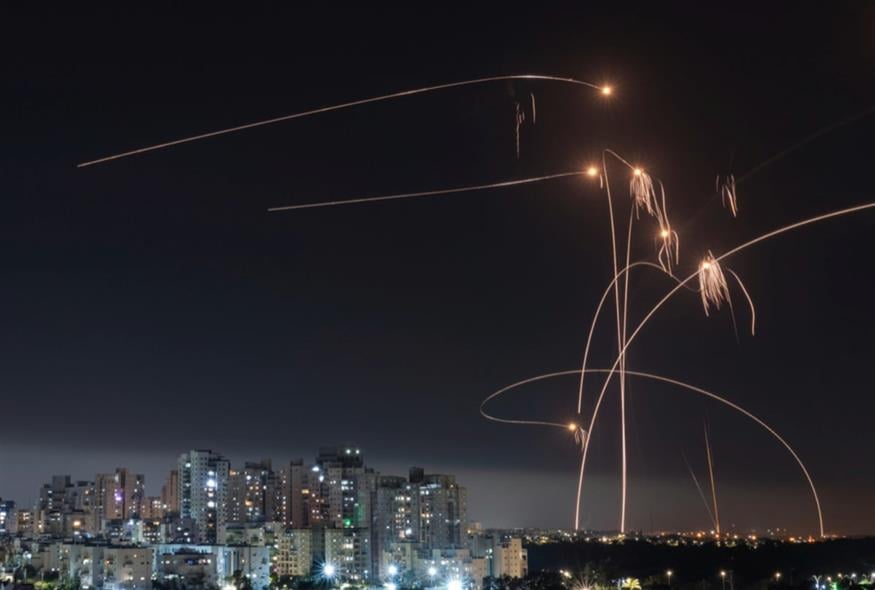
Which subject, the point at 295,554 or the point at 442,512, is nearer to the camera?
the point at 295,554

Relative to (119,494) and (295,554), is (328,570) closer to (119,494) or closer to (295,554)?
(295,554)

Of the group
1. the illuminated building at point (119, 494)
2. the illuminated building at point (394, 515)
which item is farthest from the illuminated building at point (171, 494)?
the illuminated building at point (394, 515)

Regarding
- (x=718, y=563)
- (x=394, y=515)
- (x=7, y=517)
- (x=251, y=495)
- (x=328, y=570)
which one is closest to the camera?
(x=328, y=570)

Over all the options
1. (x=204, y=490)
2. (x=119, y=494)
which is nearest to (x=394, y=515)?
(x=204, y=490)

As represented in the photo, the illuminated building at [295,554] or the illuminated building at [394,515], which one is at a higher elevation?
the illuminated building at [394,515]

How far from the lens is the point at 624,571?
1374 inches

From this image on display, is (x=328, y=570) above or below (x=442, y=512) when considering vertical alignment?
below

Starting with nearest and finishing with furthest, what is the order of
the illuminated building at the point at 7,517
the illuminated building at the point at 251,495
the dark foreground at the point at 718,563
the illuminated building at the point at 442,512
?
the dark foreground at the point at 718,563 < the illuminated building at the point at 442,512 < the illuminated building at the point at 251,495 < the illuminated building at the point at 7,517

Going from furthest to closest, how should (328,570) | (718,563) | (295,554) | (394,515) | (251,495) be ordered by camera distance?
(251,495)
(394,515)
(718,563)
(295,554)
(328,570)

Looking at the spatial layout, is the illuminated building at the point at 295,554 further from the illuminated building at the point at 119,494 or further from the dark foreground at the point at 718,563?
the illuminated building at the point at 119,494

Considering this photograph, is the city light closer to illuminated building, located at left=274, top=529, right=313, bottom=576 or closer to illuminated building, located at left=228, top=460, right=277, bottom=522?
illuminated building, located at left=274, top=529, right=313, bottom=576

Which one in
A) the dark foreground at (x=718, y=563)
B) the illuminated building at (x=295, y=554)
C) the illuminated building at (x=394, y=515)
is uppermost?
the illuminated building at (x=394, y=515)

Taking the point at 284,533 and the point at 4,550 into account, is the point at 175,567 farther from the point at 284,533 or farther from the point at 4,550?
the point at 4,550

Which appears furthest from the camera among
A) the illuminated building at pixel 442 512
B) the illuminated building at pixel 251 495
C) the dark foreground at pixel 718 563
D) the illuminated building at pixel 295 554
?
the illuminated building at pixel 251 495
